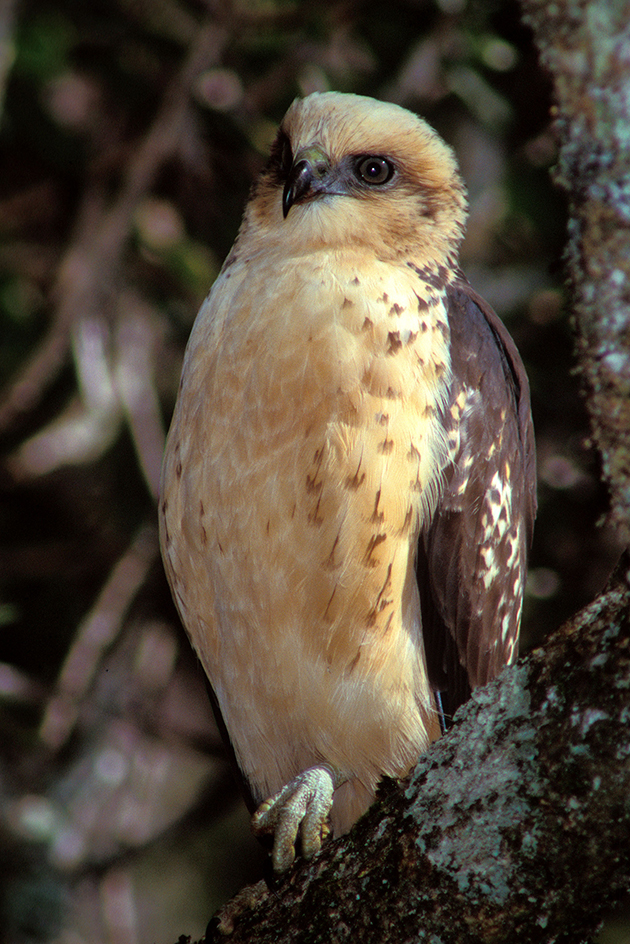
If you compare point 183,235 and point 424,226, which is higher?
point 183,235

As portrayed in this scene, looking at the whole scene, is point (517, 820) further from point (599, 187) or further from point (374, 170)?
point (374, 170)

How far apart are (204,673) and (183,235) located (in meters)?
2.87

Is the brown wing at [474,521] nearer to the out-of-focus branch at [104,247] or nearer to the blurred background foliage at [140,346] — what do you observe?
the blurred background foliage at [140,346]

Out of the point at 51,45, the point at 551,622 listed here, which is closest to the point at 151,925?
the point at 551,622

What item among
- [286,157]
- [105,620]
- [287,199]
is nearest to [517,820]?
[287,199]

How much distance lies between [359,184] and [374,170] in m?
0.10

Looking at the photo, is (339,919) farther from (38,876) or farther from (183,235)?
(183,235)

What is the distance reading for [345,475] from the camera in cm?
285

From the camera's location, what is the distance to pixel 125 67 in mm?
5609

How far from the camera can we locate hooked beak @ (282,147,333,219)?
10.8 feet

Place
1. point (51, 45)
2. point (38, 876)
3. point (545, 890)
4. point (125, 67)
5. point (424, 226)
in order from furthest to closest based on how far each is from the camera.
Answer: point (125, 67)
point (51, 45)
point (38, 876)
point (424, 226)
point (545, 890)

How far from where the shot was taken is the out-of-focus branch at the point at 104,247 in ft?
15.9

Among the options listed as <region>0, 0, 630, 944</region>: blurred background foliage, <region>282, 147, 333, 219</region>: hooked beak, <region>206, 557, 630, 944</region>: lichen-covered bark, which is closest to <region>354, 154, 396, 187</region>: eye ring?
<region>282, 147, 333, 219</region>: hooked beak

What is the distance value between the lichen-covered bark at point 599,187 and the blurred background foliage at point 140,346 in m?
3.02
